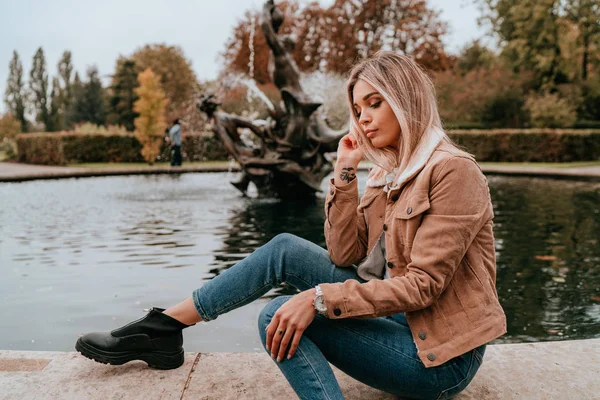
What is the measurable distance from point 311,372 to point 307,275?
0.50 metres

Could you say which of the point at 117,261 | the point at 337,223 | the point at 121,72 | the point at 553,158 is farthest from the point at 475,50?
the point at 337,223

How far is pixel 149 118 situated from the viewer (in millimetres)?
23875

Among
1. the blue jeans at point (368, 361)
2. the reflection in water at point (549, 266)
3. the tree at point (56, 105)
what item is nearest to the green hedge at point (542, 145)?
the reflection in water at point (549, 266)

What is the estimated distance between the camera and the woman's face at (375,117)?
2213mm

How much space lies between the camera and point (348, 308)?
2.03 m

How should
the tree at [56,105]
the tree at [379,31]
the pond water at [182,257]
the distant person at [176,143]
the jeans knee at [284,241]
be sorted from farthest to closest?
the tree at [56,105] → the tree at [379,31] → the distant person at [176,143] → the pond water at [182,257] → the jeans knee at [284,241]

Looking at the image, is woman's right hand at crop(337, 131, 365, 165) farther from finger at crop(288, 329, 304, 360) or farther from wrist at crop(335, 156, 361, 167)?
finger at crop(288, 329, 304, 360)

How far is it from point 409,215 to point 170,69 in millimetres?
52903

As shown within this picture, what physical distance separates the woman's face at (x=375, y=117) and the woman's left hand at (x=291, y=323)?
0.65m

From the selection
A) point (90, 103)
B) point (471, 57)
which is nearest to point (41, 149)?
point (90, 103)

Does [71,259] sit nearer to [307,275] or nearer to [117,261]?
[117,261]

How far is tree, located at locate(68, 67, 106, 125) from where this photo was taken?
53062 mm

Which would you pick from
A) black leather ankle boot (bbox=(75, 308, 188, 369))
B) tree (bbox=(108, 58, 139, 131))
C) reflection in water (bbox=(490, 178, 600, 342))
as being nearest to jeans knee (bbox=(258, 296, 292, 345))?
black leather ankle boot (bbox=(75, 308, 188, 369))

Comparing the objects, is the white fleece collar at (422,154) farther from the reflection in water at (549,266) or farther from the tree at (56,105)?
the tree at (56,105)
